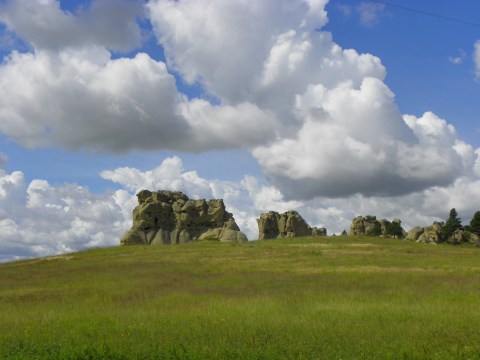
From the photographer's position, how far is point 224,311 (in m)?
20.5

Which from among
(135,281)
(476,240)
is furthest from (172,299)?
(476,240)

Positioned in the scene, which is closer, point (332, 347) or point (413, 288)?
point (332, 347)

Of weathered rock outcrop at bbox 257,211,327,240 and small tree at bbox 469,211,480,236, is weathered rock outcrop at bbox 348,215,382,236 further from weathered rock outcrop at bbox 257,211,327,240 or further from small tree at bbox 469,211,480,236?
small tree at bbox 469,211,480,236

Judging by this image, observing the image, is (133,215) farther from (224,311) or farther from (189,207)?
(224,311)

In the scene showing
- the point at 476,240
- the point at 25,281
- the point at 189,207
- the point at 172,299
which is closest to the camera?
the point at 172,299

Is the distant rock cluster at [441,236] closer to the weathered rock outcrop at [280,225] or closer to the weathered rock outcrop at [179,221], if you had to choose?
the weathered rock outcrop at [280,225]

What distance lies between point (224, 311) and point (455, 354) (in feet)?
33.3

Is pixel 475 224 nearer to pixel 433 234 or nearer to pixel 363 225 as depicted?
pixel 433 234

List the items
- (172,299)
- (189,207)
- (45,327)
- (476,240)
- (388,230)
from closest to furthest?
(45,327) < (172,299) < (189,207) < (476,240) < (388,230)

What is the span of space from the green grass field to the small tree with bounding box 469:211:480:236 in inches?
4415

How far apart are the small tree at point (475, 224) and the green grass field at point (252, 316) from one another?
112150 mm

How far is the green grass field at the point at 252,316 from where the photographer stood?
1297 centimetres

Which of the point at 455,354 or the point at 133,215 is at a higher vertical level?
the point at 133,215

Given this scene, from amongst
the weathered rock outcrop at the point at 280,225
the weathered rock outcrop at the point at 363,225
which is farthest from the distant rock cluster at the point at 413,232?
the weathered rock outcrop at the point at 280,225
